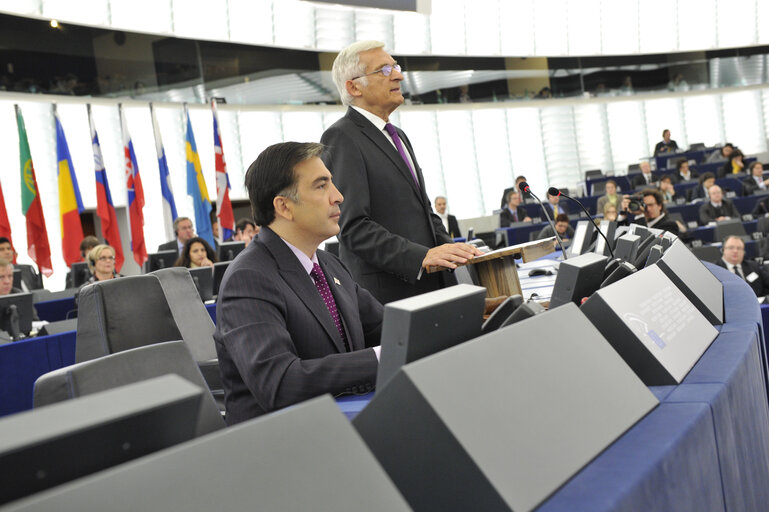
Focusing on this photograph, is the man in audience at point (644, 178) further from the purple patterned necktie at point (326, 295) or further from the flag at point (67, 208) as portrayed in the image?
the purple patterned necktie at point (326, 295)

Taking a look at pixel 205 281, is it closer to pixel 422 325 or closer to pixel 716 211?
pixel 422 325

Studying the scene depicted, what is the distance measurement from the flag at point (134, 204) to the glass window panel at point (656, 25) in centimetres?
1464

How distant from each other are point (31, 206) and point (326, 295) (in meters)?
8.79

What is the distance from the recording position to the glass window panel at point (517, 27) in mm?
18844

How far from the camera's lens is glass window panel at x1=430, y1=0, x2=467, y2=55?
702 inches

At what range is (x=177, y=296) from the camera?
11.8 feet

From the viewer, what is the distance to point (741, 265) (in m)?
7.12

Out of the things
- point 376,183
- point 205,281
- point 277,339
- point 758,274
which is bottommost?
point 758,274

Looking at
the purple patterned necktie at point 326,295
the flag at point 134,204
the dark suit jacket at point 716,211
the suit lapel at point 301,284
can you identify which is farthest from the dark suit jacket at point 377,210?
the dark suit jacket at point 716,211

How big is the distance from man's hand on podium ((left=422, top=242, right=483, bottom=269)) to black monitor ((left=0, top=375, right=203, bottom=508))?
1.34 meters

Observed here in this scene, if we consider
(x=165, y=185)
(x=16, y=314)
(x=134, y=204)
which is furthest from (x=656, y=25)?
(x=16, y=314)

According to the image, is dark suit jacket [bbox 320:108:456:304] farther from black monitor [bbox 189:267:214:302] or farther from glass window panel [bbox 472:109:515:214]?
glass window panel [bbox 472:109:515:214]

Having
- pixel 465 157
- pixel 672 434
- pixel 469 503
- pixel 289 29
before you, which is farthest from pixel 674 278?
pixel 465 157

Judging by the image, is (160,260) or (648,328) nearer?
(648,328)
